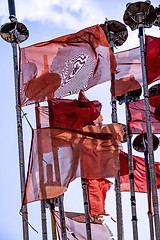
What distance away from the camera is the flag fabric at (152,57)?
83.9 feet

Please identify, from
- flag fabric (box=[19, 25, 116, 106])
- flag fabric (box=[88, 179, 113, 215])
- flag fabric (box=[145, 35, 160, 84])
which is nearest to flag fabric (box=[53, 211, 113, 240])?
flag fabric (box=[88, 179, 113, 215])

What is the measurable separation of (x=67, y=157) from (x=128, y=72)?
6877 mm

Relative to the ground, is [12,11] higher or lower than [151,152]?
higher

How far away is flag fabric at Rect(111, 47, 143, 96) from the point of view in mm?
27078

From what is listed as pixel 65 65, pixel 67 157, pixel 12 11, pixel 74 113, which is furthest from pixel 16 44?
pixel 67 157

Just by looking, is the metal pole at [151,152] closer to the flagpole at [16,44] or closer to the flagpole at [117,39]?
the flagpole at [117,39]

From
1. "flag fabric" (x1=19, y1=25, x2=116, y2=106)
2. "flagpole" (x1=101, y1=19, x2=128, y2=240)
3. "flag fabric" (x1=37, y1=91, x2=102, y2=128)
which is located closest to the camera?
"flag fabric" (x1=19, y1=25, x2=116, y2=106)

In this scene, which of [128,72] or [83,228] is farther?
[83,228]

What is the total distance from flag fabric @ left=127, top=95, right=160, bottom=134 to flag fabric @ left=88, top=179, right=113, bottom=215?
5.62 metres

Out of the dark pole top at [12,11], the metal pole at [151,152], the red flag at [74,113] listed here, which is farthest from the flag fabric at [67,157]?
the dark pole top at [12,11]

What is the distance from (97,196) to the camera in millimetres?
31328

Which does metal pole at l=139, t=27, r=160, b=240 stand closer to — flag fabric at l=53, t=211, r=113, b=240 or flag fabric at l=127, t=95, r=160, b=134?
flag fabric at l=127, t=95, r=160, b=134

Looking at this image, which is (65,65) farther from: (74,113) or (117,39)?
(117,39)

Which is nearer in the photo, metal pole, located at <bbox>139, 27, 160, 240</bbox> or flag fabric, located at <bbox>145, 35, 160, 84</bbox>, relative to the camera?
metal pole, located at <bbox>139, 27, 160, 240</bbox>
